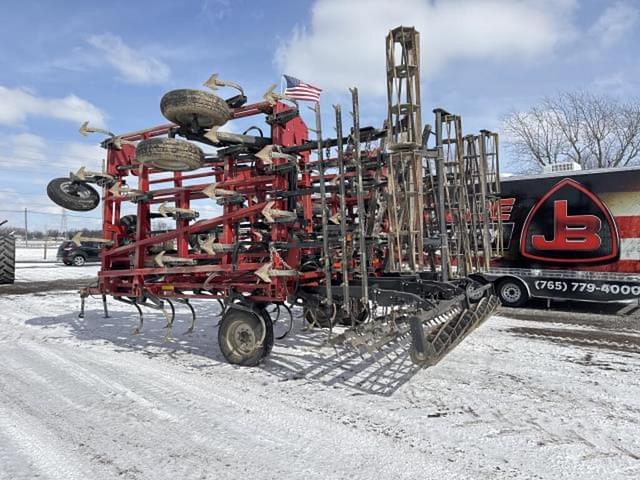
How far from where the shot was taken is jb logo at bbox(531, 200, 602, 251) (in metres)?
8.69

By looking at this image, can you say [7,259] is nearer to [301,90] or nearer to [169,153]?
[301,90]

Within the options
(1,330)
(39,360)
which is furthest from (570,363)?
(1,330)

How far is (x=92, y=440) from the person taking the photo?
10.3 feet

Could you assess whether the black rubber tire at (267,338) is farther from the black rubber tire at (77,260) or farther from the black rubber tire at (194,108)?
the black rubber tire at (77,260)

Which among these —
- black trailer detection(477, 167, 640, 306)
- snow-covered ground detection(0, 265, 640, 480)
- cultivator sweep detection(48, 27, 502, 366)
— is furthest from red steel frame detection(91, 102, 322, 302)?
black trailer detection(477, 167, 640, 306)

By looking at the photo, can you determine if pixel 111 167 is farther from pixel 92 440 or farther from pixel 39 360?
pixel 92 440

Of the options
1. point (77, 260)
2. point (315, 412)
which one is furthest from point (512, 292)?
point (77, 260)

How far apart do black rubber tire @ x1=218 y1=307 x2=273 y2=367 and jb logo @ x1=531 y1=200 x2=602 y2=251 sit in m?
6.76

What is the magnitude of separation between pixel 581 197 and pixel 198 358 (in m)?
7.84

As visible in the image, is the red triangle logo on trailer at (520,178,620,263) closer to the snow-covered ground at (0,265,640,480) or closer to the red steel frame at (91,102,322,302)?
the snow-covered ground at (0,265,640,480)

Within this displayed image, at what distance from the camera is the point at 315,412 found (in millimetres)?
3611

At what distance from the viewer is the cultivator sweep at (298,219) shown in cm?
446

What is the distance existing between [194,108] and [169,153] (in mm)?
545

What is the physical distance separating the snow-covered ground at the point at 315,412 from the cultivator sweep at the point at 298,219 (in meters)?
0.47
